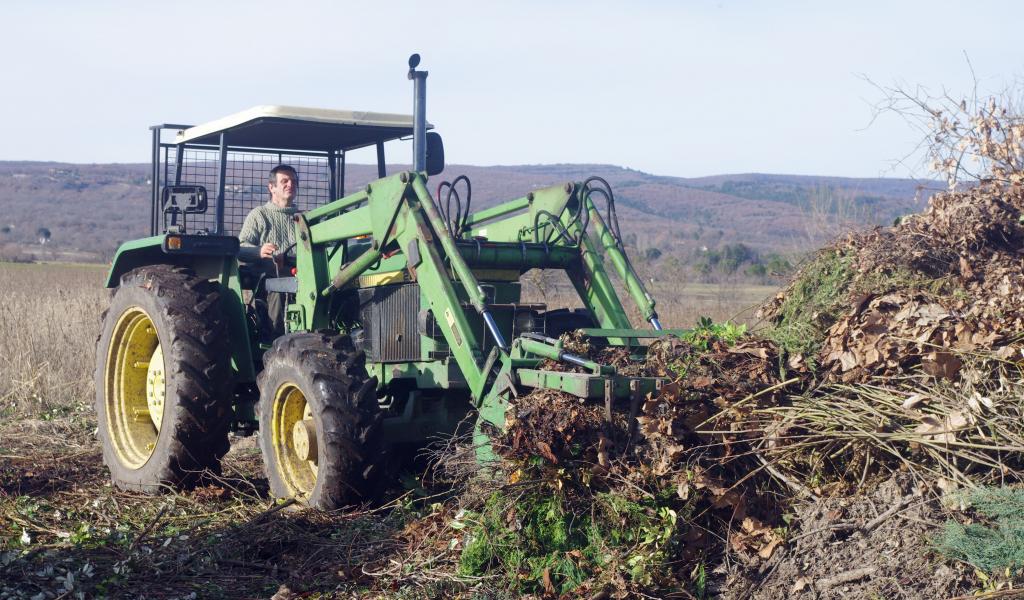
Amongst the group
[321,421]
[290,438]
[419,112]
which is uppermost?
[419,112]

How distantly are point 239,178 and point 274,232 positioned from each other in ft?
2.30

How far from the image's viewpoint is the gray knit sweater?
777 centimetres

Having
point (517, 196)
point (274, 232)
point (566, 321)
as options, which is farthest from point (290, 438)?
point (517, 196)

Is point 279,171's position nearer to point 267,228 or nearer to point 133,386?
point 267,228

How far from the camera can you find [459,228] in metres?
6.65

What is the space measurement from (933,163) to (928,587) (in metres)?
3.34

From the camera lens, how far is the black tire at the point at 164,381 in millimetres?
6758

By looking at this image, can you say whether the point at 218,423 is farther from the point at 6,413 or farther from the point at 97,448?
the point at 6,413

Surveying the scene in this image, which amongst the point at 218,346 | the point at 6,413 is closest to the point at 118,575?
the point at 218,346

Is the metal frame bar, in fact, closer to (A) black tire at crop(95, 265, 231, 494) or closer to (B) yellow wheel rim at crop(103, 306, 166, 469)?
(A) black tire at crop(95, 265, 231, 494)

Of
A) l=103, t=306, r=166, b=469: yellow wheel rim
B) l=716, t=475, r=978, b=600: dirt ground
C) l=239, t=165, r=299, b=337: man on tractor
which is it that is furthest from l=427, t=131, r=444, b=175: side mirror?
l=716, t=475, r=978, b=600: dirt ground

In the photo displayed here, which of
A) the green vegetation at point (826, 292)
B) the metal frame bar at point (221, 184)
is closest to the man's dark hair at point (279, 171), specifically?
the metal frame bar at point (221, 184)

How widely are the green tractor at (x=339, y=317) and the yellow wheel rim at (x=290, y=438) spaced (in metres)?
0.01

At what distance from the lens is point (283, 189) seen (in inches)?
315
